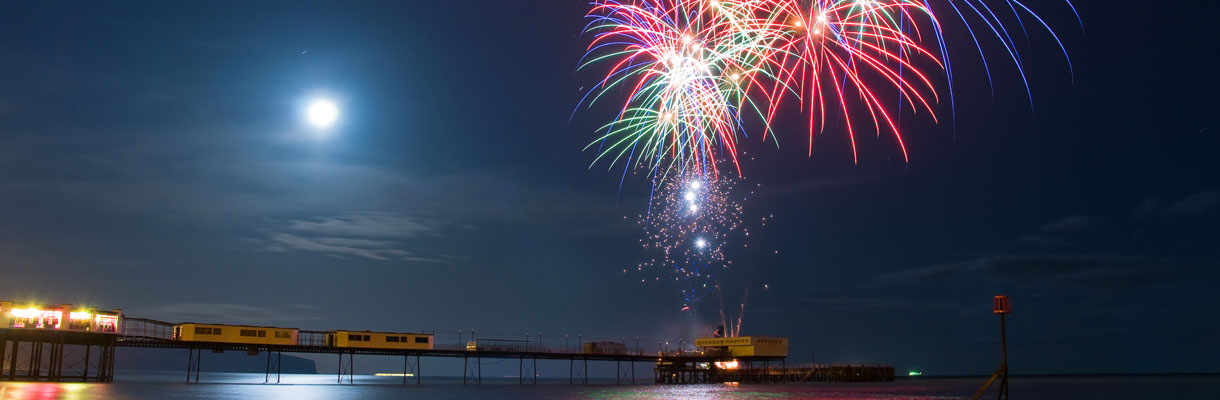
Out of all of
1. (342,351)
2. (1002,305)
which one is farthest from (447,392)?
(1002,305)

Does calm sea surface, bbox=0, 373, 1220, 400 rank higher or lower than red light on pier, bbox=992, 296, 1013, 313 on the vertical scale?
Result: lower

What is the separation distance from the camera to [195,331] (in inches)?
2933

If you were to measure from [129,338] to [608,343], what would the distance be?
45.8 m

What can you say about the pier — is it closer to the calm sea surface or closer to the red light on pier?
the calm sea surface

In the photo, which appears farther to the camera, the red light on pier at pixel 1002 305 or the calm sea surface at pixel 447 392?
the calm sea surface at pixel 447 392

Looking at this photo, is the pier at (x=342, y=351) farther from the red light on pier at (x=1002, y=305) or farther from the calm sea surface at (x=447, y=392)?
the red light on pier at (x=1002, y=305)

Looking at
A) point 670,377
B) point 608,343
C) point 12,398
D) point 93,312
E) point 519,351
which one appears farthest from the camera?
point 670,377

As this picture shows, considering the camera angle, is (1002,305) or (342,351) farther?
(342,351)

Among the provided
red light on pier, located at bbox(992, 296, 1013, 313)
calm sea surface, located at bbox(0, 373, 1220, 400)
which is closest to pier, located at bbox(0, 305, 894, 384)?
calm sea surface, located at bbox(0, 373, 1220, 400)

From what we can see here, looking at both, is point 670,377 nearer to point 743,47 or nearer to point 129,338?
point 129,338

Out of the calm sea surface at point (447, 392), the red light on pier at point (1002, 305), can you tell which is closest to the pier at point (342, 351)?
the calm sea surface at point (447, 392)

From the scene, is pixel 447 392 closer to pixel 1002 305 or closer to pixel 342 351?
pixel 342 351

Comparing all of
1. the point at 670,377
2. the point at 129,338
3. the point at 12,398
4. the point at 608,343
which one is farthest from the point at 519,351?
the point at 12,398

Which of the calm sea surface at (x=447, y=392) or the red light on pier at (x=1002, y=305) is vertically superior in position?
the red light on pier at (x=1002, y=305)
